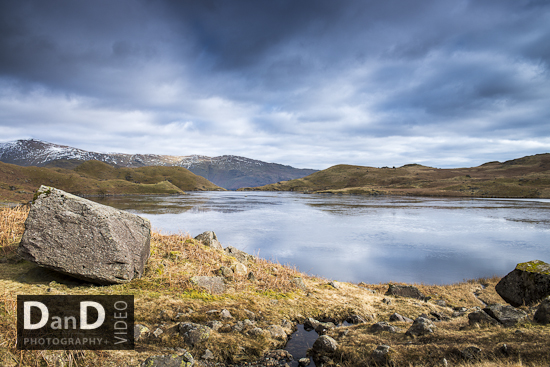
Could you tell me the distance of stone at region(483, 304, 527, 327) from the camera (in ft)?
20.0

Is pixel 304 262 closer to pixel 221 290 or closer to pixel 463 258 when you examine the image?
pixel 221 290

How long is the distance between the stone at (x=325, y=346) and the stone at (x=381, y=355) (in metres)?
1.06

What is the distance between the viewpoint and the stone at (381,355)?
5.17m

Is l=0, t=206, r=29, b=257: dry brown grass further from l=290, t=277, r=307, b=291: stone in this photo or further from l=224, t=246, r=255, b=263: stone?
l=290, t=277, r=307, b=291: stone

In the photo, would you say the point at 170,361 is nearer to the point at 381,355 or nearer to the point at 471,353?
the point at 381,355

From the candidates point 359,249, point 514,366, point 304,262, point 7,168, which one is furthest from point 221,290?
point 7,168

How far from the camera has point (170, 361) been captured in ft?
16.8

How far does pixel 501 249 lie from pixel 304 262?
19.9 meters

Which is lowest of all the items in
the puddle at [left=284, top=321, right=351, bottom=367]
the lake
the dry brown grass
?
the lake

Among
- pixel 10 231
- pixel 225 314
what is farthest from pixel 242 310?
pixel 10 231

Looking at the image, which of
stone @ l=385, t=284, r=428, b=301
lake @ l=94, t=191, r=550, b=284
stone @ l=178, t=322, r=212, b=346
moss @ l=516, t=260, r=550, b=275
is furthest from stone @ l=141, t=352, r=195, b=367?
moss @ l=516, t=260, r=550, b=275

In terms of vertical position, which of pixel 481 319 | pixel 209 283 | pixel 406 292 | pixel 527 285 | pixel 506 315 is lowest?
pixel 406 292

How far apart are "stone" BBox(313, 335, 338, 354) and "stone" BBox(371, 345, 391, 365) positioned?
106 cm

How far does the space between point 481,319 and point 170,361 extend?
24.5 ft
